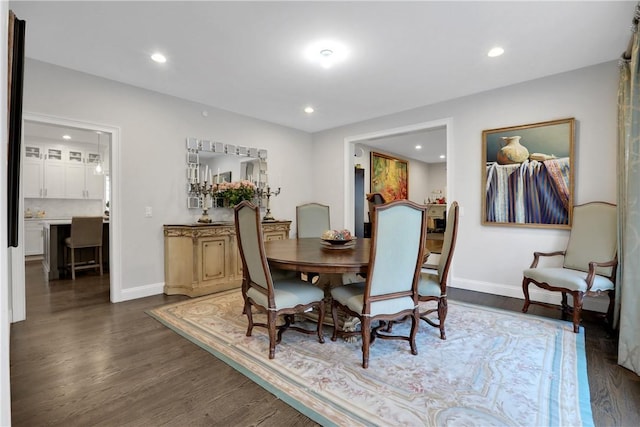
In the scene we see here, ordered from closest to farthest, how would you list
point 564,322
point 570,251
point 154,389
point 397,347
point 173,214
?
point 154,389 < point 397,347 < point 564,322 < point 570,251 < point 173,214

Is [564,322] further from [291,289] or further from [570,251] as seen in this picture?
[291,289]

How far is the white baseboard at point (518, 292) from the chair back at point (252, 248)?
9.38 ft

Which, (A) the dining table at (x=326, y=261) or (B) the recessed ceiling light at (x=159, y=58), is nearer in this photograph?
(A) the dining table at (x=326, y=261)

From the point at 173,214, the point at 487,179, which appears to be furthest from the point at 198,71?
the point at 487,179

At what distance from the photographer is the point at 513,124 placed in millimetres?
3641

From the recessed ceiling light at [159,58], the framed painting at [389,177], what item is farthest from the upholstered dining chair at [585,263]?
the framed painting at [389,177]

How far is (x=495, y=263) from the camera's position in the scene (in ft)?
12.5

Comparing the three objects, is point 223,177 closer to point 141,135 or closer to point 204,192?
point 204,192

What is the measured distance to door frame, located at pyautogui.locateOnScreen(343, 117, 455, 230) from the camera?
4117mm

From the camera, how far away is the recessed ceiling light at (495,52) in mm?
2795

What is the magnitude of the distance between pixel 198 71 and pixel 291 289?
8.22 feet

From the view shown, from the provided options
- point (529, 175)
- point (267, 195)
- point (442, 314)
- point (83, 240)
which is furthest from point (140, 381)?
point (529, 175)

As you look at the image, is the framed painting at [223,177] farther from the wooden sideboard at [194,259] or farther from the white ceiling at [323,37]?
the white ceiling at [323,37]

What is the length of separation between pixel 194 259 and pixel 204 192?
936 mm
